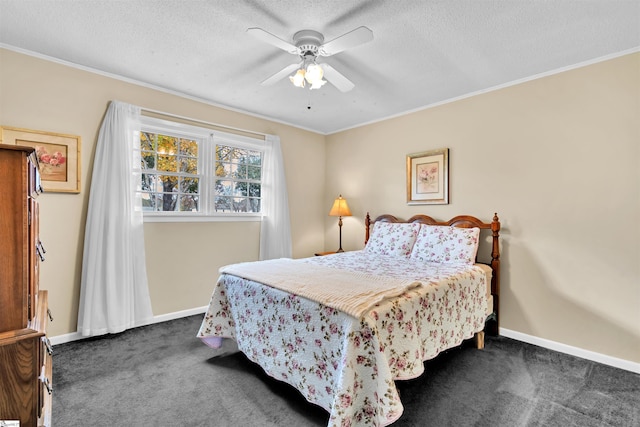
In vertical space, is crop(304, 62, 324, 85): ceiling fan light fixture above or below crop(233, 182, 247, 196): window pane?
above

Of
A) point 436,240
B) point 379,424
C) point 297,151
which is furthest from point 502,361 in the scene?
point 297,151

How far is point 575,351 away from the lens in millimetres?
2627

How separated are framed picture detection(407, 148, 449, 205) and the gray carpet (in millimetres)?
1622

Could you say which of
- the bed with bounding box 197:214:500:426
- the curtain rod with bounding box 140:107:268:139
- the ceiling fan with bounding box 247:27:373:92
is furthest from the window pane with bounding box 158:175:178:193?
the ceiling fan with bounding box 247:27:373:92

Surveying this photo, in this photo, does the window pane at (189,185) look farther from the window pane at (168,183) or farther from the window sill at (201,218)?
the window sill at (201,218)

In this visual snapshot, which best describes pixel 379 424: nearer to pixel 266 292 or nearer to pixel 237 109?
pixel 266 292

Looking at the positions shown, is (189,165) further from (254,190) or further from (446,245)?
(446,245)

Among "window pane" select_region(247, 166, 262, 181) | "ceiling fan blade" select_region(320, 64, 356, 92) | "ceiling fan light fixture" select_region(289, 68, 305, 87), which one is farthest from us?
"window pane" select_region(247, 166, 262, 181)

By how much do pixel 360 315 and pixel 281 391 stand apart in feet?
3.17

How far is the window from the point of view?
130 inches

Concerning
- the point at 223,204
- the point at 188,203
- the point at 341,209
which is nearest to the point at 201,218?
the point at 188,203

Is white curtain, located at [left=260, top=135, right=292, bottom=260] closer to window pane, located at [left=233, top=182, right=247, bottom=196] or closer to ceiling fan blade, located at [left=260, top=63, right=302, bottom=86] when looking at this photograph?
window pane, located at [left=233, top=182, right=247, bottom=196]

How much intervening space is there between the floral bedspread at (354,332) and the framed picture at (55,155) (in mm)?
1646

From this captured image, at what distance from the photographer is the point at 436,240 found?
3.15 m
